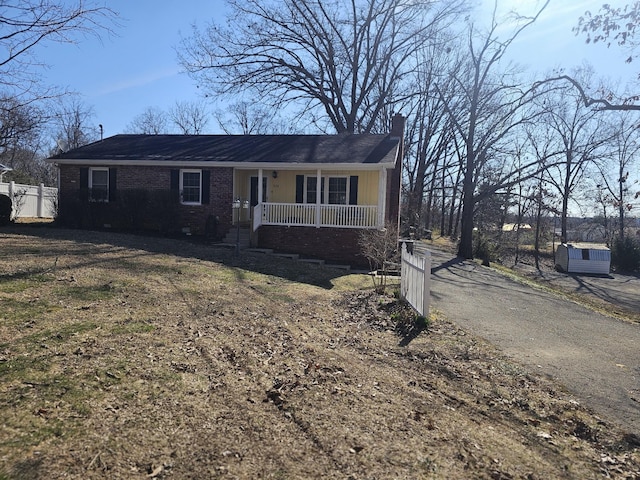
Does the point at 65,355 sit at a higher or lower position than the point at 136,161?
lower

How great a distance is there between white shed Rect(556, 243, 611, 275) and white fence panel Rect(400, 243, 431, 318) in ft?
72.9

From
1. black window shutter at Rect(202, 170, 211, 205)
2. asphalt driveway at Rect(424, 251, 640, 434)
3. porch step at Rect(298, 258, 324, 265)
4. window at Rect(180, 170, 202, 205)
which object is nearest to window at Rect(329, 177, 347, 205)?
porch step at Rect(298, 258, 324, 265)

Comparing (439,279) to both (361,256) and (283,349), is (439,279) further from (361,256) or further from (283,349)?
(283,349)

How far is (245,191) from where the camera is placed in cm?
1784

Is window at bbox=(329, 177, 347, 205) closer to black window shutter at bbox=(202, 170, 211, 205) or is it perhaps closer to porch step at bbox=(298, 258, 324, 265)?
porch step at bbox=(298, 258, 324, 265)

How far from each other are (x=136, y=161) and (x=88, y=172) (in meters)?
2.41

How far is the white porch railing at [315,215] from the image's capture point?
15.0 meters

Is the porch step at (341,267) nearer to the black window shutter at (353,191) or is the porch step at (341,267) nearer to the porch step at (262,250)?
the porch step at (262,250)

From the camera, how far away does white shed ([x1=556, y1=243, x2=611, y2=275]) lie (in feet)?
83.4

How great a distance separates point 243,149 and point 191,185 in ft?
9.03

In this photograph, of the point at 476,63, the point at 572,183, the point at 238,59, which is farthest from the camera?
the point at 572,183

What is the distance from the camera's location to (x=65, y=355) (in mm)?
4250

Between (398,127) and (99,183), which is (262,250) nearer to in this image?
(99,183)

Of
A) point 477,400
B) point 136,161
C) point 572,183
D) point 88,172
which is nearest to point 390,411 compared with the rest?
point 477,400
